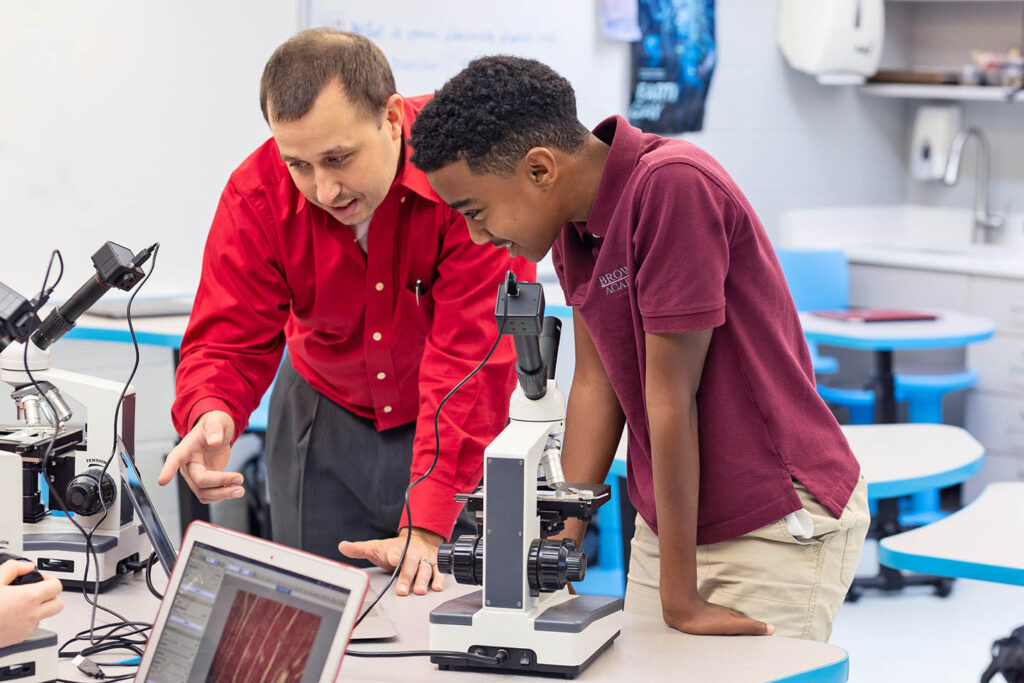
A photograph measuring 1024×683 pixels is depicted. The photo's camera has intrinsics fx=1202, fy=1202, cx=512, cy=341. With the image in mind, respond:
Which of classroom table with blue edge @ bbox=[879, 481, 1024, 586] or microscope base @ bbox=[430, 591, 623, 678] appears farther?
classroom table with blue edge @ bbox=[879, 481, 1024, 586]

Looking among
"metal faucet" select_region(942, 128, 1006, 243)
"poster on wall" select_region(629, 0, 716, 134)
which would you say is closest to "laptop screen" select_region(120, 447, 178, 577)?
"poster on wall" select_region(629, 0, 716, 134)

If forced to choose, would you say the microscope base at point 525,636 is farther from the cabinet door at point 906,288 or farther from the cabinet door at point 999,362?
the cabinet door at point 906,288

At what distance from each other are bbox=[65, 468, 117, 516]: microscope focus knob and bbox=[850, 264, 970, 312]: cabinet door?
12.1 ft

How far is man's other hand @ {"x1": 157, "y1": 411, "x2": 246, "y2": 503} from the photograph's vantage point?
1.55 meters

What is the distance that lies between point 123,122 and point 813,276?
2608mm

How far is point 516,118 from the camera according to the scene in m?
1.41

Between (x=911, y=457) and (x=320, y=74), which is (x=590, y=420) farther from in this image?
(x=911, y=457)

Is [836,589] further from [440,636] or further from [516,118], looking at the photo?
[516,118]

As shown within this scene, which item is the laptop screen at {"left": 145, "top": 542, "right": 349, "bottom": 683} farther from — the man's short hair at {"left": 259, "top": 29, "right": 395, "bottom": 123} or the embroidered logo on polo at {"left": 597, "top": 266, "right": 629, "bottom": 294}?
the man's short hair at {"left": 259, "top": 29, "right": 395, "bottom": 123}

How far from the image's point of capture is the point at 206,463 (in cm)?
162

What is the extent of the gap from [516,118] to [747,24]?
3.56 metres

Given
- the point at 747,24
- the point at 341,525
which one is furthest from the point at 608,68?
the point at 341,525

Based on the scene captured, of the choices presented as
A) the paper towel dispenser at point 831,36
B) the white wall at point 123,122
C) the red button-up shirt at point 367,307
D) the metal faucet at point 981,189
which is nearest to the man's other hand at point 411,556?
the red button-up shirt at point 367,307

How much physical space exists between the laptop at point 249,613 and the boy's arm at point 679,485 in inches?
16.6
